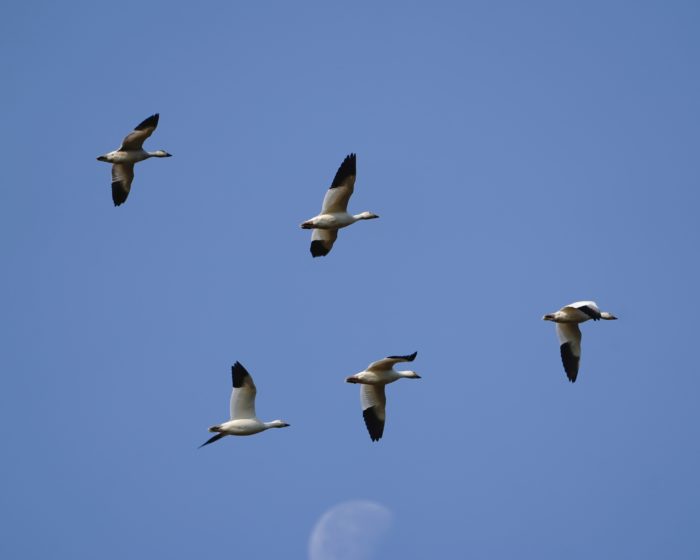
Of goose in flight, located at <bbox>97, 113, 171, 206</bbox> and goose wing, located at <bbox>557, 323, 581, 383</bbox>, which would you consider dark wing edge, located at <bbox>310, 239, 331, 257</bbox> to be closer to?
goose in flight, located at <bbox>97, 113, 171, 206</bbox>

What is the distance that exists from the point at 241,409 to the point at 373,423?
9.20 feet

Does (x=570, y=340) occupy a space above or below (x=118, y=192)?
below

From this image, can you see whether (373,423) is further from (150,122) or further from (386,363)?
(150,122)

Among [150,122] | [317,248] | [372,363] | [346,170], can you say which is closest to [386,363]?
[372,363]

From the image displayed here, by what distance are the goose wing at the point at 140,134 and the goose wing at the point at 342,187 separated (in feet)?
12.9

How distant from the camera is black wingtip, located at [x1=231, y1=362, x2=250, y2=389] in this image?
22.6 m

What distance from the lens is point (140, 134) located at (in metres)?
25.4

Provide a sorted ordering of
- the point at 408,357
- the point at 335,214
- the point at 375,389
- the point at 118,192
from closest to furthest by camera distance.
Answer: the point at 408,357 → the point at 375,389 → the point at 335,214 → the point at 118,192

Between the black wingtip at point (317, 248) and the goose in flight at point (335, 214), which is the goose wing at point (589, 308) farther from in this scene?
the black wingtip at point (317, 248)

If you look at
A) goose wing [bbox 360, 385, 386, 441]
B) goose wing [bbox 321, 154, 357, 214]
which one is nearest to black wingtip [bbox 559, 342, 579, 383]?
goose wing [bbox 360, 385, 386, 441]

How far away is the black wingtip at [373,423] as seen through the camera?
78.5ft

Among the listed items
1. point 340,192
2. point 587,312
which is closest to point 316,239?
point 340,192

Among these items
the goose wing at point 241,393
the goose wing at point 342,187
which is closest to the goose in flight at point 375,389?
the goose wing at point 241,393

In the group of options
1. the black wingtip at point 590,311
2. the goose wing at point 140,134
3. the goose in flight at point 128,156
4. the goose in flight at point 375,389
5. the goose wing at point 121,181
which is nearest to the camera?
the goose in flight at point 375,389
